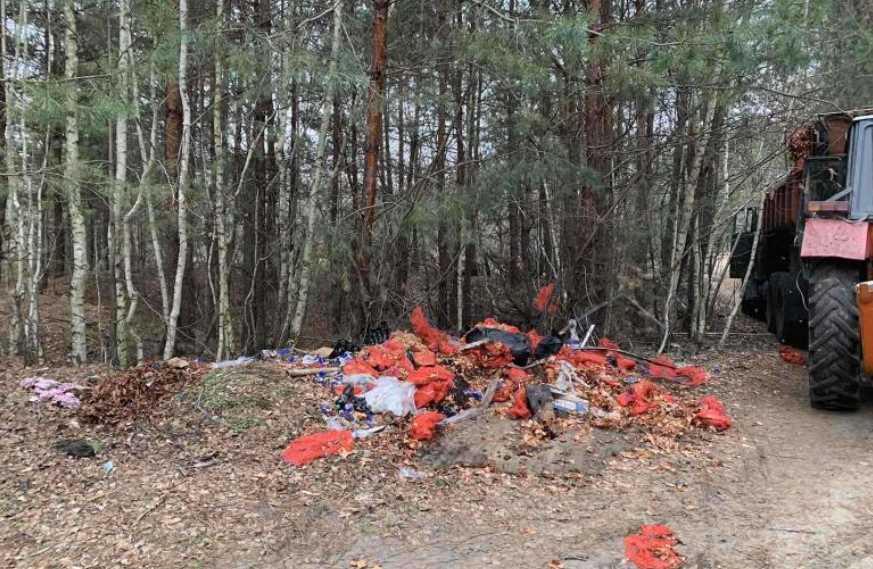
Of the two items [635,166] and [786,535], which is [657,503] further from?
[635,166]

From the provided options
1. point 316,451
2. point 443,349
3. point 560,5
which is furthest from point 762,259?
point 316,451

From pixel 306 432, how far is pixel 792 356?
6.41 meters

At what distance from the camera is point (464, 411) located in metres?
5.12

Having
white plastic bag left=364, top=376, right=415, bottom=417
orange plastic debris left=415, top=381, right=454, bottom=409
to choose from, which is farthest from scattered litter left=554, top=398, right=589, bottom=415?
white plastic bag left=364, top=376, right=415, bottom=417

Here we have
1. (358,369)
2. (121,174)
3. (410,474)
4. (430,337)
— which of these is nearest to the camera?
(410,474)

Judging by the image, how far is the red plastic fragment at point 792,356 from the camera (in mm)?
7828

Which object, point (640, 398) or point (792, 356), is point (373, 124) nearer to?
point (640, 398)

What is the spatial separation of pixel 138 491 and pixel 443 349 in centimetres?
345

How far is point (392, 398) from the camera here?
16.9 feet

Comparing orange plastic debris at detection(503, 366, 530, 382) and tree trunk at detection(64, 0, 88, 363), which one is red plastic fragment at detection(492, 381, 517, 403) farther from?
tree trunk at detection(64, 0, 88, 363)

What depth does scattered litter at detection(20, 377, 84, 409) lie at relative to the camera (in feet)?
16.9

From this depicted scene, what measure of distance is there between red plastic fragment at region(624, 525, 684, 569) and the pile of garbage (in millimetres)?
1434

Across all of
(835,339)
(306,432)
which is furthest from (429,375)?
(835,339)

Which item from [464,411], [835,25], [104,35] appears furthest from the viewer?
[104,35]
